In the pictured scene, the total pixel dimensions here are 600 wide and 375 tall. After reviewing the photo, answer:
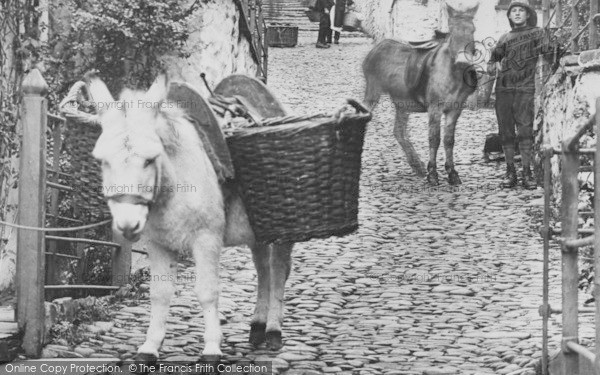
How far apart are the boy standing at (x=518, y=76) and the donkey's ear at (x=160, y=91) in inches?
354

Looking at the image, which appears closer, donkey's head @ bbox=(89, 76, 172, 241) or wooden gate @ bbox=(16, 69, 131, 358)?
donkey's head @ bbox=(89, 76, 172, 241)

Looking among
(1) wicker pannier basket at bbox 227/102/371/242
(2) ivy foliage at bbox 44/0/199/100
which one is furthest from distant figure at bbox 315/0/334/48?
(1) wicker pannier basket at bbox 227/102/371/242

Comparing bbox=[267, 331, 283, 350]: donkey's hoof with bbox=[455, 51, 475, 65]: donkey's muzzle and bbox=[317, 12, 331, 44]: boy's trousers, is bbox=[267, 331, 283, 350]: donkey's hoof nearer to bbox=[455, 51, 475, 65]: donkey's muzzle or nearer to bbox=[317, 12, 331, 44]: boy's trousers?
bbox=[455, 51, 475, 65]: donkey's muzzle

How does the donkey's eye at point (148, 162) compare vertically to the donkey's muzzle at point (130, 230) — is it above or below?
above

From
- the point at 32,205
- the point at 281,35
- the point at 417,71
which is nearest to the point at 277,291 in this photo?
the point at 32,205

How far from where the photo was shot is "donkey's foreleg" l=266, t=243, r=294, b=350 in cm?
852

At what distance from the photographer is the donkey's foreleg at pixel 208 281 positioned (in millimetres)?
7625

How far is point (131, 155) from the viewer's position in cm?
696

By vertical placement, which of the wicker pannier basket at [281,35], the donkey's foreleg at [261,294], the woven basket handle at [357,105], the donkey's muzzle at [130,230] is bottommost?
the donkey's foreleg at [261,294]

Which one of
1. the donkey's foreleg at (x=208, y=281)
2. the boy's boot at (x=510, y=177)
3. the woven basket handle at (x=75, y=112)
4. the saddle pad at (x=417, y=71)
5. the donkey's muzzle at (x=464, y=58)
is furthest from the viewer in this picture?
the saddle pad at (x=417, y=71)

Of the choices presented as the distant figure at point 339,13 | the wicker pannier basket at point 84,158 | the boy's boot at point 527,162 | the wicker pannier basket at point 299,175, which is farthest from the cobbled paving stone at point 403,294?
the distant figure at point 339,13

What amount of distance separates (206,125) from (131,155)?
1.02m

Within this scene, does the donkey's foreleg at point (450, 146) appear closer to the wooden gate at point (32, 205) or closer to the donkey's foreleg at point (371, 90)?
the donkey's foreleg at point (371, 90)

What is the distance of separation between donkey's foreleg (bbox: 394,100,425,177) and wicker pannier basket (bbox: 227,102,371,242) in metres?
8.99
